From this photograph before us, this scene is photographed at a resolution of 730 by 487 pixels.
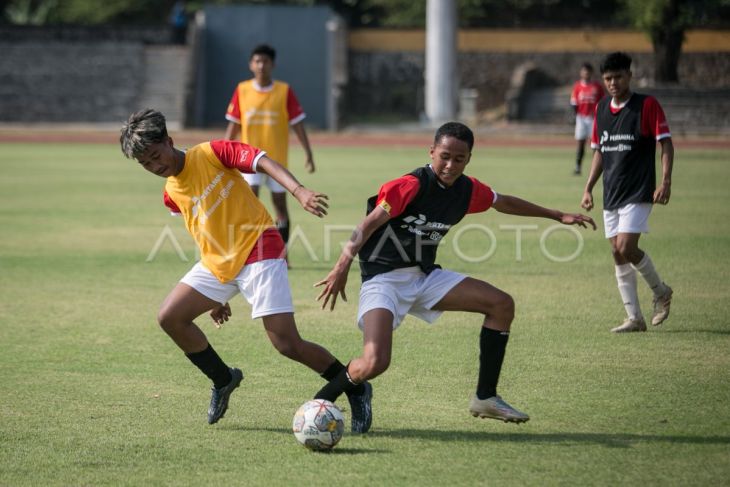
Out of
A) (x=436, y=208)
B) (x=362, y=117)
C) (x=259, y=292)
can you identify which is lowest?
(x=362, y=117)

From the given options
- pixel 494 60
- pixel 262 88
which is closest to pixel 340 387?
pixel 262 88

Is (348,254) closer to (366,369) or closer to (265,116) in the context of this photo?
(366,369)

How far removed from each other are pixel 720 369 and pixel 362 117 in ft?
121

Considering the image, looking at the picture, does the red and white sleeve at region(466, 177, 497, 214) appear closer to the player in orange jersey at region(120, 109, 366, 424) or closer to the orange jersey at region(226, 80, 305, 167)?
the player in orange jersey at region(120, 109, 366, 424)

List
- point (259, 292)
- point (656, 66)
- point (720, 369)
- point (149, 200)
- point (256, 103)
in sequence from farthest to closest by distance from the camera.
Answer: point (656, 66) → point (149, 200) → point (256, 103) → point (720, 369) → point (259, 292)

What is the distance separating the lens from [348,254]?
5.81 m

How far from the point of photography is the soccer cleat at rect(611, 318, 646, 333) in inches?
345

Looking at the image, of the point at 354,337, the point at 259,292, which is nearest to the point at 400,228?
the point at 259,292

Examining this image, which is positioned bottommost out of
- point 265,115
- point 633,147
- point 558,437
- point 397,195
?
point 558,437

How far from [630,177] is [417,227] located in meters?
3.30

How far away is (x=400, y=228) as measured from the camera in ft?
20.5

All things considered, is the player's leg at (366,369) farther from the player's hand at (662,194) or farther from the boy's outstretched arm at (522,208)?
the player's hand at (662,194)

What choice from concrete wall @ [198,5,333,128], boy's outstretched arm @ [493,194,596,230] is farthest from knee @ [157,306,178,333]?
concrete wall @ [198,5,333,128]

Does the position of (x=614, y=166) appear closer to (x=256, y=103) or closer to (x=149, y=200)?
(x=256, y=103)
